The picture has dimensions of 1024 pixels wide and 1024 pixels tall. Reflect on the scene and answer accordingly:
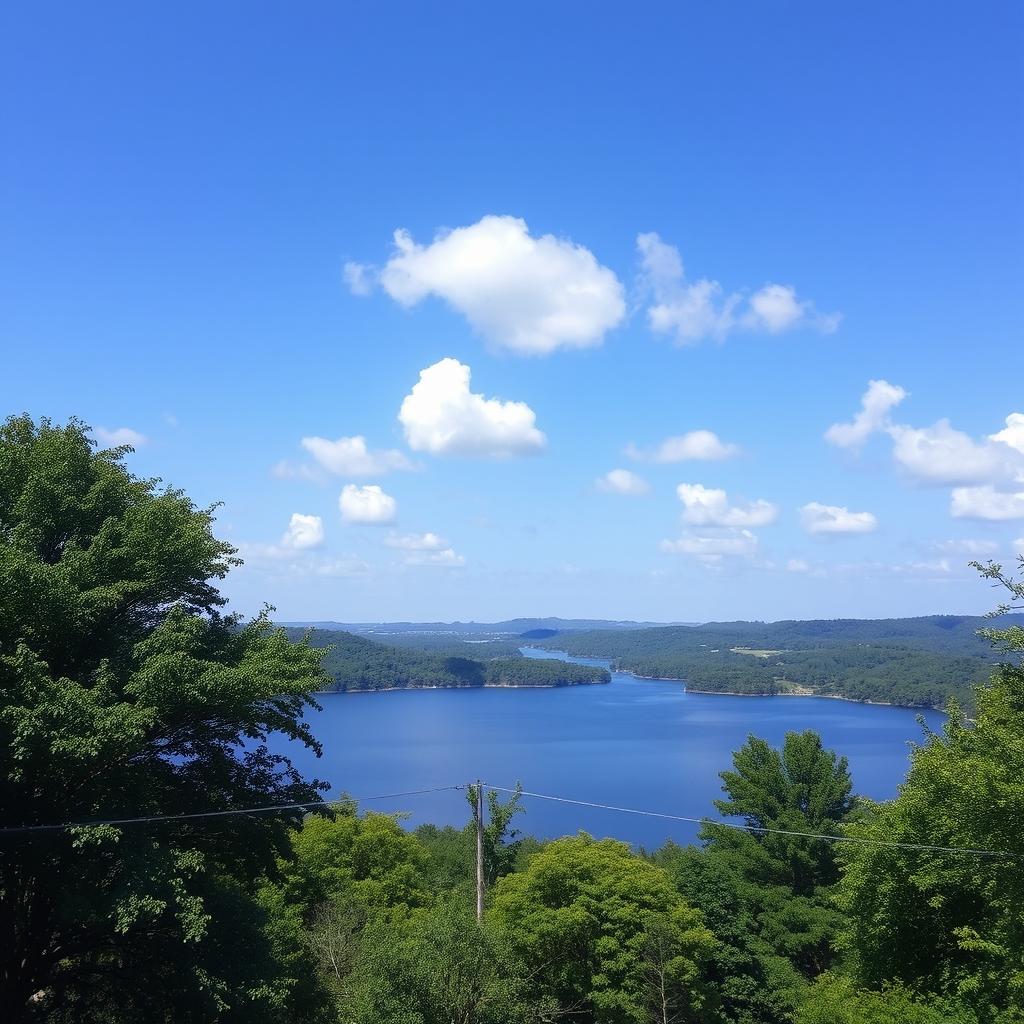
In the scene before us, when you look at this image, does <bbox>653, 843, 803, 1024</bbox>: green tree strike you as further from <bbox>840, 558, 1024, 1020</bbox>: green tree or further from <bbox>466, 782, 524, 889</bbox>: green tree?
<bbox>840, 558, 1024, 1020</bbox>: green tree

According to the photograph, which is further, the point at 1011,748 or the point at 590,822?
the point at 590,822

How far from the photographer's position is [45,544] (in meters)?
11.7

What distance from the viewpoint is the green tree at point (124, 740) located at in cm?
935

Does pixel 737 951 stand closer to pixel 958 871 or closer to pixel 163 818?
pixel 958 871

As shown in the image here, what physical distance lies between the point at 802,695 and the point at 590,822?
115164 millimetres

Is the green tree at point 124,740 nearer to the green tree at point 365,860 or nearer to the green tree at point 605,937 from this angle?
the green tree at point 605,937

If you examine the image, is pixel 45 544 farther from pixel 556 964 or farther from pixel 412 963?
pixel 556 964

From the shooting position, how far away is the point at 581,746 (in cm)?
9481

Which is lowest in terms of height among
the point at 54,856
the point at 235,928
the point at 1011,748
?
the point at 235,928

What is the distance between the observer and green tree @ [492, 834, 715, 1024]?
58.4 feet

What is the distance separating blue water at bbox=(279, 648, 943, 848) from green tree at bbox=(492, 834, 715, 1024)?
3898cm

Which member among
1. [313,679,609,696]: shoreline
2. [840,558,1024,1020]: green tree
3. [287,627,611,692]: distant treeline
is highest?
[840,558,1024,1020]: green tree

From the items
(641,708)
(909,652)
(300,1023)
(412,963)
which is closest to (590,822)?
(300,1023)

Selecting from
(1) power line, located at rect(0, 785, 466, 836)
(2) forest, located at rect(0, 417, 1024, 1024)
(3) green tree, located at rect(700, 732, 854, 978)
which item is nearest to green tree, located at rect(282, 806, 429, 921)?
(2) forest, located at rect(0, 417, 1024, 1024)
